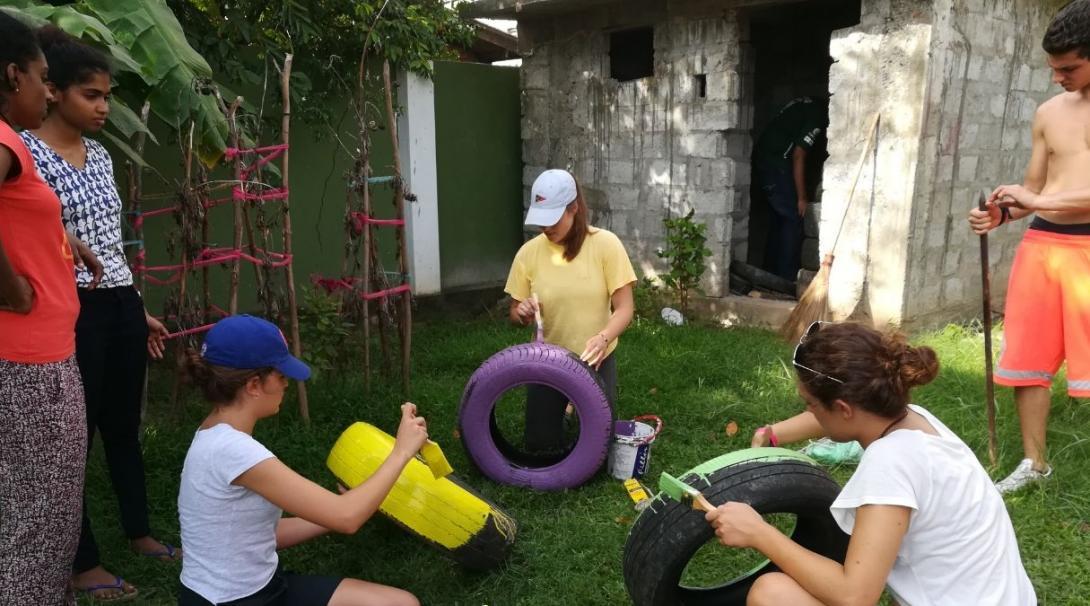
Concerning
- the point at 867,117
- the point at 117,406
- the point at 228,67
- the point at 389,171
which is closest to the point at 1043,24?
the point at 867,117

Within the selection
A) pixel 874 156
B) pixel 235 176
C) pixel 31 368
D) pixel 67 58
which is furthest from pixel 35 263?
pixel 874 156

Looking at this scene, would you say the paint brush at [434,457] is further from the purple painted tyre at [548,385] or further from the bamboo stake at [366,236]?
the bamboo stake at [366,236]

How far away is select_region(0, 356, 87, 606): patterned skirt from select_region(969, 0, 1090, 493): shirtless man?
358 centimetres

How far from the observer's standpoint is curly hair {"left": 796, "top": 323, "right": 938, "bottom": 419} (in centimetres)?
191

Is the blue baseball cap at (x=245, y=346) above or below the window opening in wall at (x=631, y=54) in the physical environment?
below

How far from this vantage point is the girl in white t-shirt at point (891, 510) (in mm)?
1819

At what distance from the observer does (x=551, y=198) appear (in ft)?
11.9

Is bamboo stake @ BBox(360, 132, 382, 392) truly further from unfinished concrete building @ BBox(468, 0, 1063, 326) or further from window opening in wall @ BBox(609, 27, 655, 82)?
window opening in wall @ BBox(609, 27, 655, 82)

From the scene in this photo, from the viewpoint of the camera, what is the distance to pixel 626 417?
4703 mm

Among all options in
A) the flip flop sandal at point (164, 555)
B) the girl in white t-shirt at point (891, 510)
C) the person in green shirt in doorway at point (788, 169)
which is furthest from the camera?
the person in green shirt in doorway at point (788, 169)

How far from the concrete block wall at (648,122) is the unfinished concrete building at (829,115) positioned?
2 centimetres

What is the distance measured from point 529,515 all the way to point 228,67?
4015 mm

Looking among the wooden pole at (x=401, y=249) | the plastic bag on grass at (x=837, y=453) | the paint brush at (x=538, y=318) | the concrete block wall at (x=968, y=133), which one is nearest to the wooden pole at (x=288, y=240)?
the wooden pole at (x=401, y=249)

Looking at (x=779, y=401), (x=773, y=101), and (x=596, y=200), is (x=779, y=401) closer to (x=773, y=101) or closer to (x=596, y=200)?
(x=596, y=200)
